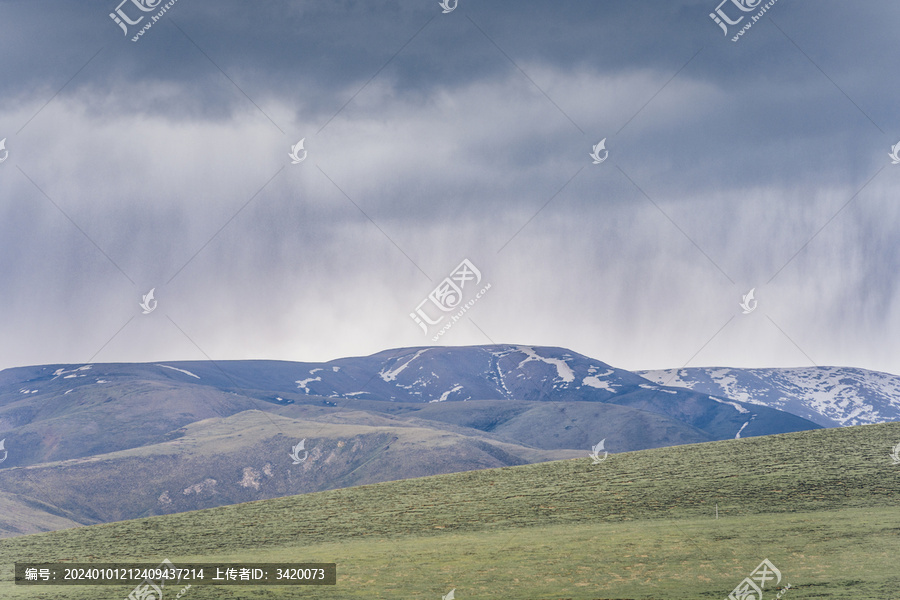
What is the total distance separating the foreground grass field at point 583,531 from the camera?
1858 inches

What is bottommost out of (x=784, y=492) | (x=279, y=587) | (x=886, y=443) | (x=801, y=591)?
(x=801, y=591)

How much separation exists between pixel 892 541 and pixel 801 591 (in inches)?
552

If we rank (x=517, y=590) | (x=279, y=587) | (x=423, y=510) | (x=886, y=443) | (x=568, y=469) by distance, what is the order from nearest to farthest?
1. (x=517, y=590)
2. (x=279, y=587)
3. (x=423, y=510)
4. (x=886, y=443)
5. (x=568, y=469)

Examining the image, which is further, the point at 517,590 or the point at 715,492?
the point at 715,492

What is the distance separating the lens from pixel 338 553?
61.9 metres

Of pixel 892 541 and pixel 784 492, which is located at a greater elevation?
pixel 784 492

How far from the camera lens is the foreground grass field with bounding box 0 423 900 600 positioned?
4719 centimetres

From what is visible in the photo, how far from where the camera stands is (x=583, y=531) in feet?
211

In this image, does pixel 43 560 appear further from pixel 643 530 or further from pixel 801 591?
pixel 801 591

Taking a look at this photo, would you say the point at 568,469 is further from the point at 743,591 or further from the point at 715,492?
the point at 743,591

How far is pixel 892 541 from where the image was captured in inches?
2010

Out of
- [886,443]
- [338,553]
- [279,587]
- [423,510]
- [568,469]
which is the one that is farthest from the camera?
[568,469]

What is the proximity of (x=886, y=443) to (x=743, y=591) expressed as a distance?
6013cm

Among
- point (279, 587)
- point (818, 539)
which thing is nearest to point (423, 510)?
point (279, 587)
